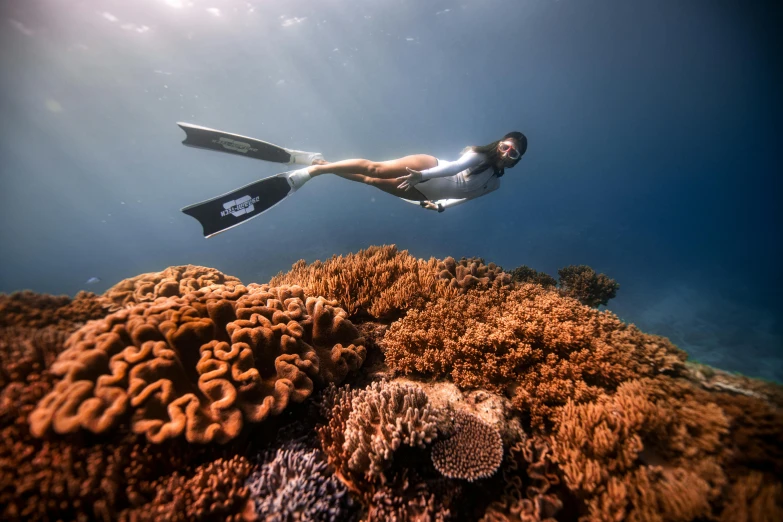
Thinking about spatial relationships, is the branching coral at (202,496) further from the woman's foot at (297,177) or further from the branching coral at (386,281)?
the woman's foot at (297,177)

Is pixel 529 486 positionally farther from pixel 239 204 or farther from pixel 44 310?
pixel 239 204

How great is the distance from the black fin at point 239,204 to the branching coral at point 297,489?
5.02m

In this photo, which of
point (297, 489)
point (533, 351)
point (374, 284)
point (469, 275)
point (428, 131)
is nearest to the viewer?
point (297, 489)

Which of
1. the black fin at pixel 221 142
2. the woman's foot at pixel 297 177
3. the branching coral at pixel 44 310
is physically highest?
the black fin at pixel 221 142

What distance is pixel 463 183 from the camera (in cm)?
713

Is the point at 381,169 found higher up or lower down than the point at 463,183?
lower down

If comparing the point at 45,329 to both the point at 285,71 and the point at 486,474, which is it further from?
the point at 285,71

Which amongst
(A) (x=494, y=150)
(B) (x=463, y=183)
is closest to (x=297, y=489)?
(B) (x=463, y=183)

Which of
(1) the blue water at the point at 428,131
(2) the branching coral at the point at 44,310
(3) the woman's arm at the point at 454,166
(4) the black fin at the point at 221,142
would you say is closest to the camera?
(2) the branching coral at the point at 44,310

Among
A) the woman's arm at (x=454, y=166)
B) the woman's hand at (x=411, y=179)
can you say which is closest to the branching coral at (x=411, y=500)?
the woman's hand at (x=411, y=179)

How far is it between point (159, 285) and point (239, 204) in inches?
95.7

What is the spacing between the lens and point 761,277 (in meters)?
77.5

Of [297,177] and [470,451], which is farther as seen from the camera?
[297,177]

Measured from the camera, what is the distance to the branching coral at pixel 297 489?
7.82 ft
